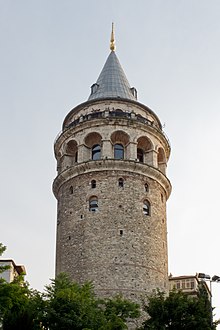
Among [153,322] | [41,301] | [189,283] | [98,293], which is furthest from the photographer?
[189,283]

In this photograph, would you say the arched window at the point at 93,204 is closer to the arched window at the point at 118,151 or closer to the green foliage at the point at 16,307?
the arched window at the point at 118,151

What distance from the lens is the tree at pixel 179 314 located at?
1336 inches

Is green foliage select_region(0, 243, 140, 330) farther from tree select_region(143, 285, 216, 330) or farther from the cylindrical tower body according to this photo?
the cylindrical tower body

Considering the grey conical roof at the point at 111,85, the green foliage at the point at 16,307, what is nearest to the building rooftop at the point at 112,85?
the grey conical roof at the point at 111,85

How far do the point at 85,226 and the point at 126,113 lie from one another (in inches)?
387

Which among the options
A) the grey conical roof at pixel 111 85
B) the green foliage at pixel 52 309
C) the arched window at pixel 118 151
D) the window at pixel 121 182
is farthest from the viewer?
the grey conical roof at pixel 111 85

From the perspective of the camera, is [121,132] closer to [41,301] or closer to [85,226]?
[85,226]

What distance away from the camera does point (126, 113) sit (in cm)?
4725

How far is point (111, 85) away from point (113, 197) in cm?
1102

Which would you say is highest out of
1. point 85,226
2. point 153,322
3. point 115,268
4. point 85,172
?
point 85,172

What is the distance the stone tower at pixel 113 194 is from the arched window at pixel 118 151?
76 mm

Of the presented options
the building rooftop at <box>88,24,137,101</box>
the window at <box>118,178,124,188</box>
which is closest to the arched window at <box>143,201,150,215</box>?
the window at <box>118,178,124,188</box>

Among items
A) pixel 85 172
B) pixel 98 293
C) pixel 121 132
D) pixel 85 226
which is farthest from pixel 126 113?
pixel 98 293

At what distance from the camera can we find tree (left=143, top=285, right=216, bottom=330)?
33944 millimetres
